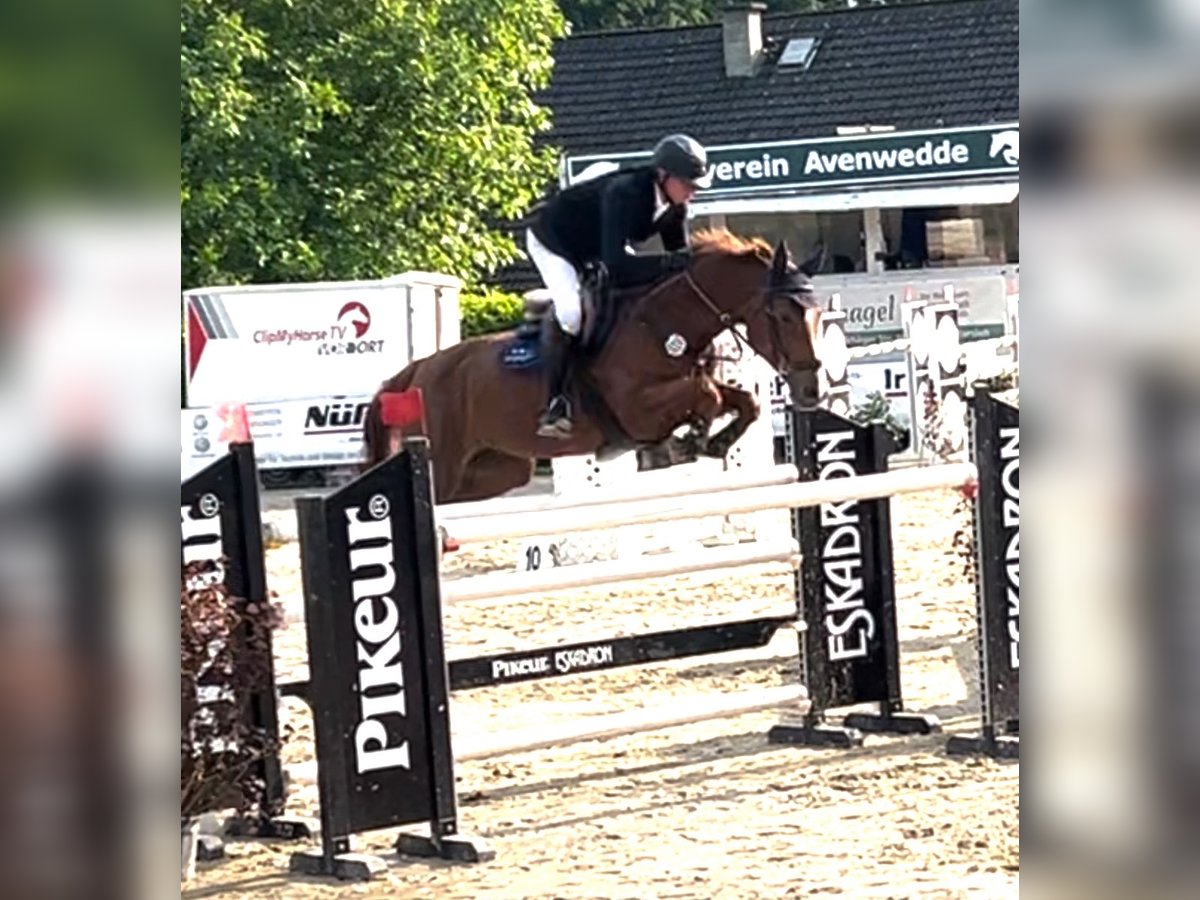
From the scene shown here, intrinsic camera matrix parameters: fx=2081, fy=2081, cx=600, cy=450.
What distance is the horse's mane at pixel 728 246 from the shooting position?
8.54 metres

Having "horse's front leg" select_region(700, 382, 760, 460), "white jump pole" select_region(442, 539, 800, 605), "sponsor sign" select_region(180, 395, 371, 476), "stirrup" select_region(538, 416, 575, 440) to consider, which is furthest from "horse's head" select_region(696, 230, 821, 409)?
"sponsor sign" select_region(180, 395, 371, 476)

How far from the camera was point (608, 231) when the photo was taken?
8453mm

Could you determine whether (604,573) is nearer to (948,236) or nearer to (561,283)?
(561,283)

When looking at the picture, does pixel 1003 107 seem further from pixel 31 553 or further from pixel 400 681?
pixel 31 553

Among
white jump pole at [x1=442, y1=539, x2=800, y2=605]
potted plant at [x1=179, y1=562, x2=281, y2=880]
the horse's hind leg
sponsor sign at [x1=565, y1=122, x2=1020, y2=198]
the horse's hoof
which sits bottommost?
potted plant at [x1=179, y1=562, x2=281, y2=880]

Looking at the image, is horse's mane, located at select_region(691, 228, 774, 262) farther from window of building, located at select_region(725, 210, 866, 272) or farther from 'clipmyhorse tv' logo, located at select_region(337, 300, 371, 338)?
window of building, located at select_region(725, 210, 866, 272)

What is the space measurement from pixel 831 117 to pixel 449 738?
24703 millimetres

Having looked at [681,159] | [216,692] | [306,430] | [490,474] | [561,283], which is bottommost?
[216,692]

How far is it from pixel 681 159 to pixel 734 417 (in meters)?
1.34

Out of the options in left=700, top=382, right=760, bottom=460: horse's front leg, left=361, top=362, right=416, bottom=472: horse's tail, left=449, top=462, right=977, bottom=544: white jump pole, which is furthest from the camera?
left=361, top=362, right=416, bottom=472: horse's tail

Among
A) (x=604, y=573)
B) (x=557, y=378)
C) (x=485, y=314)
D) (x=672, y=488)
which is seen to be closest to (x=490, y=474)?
(x=557, y=378)

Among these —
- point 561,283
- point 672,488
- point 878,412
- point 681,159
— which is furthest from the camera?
point 878,412

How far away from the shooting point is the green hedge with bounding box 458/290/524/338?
22031 millimetres

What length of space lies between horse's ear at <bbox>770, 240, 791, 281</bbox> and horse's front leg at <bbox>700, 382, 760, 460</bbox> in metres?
0.56
